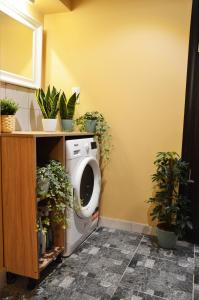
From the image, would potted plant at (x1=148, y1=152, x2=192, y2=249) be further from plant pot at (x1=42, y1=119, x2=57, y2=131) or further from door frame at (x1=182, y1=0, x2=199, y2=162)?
plant pot at (x1=42, y1=119, x2=57, y2=131)

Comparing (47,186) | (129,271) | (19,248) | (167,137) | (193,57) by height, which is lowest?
(129,271)

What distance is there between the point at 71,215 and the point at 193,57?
1665 mm

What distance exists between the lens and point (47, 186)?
5.16 ft

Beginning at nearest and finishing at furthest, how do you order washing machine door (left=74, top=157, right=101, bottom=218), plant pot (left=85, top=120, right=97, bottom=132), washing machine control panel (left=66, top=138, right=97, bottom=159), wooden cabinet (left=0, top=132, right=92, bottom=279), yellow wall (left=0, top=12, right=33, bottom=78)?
wooden cabinet (left=0, top=132, right=92, bottom=279) → washing machine control panel (left=66, top=138, right=97, bottom=159) → yellow wall (left=0, top=12, right=33, bottom=78) → washing machine door (left=74, top=157, right=101, bottom=218) → plant pot (left=85, top=120, right=97, bottom=132)

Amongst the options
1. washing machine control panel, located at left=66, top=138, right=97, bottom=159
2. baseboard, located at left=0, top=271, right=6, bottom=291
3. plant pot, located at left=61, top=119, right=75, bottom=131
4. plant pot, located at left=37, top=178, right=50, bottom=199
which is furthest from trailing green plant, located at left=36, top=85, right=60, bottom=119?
baseboard, located at left=0, top=271, right=6, bottom=291

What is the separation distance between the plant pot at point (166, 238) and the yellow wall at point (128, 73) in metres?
0.27

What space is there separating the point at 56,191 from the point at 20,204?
23 centimetres

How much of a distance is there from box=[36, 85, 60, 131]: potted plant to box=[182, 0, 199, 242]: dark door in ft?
3.80

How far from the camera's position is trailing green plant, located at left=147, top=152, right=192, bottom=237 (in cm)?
208

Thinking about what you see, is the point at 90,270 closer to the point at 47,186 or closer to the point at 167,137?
the point at 47,186

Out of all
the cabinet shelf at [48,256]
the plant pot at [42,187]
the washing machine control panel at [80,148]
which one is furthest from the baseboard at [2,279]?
the washing machine control panel at [80,148]

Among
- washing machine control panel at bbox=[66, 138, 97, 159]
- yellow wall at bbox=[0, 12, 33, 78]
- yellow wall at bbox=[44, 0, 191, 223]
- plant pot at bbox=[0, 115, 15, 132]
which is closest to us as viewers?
plant pot at bbox=[0, 115, 15, 132]

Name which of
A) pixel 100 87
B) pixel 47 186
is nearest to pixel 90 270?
pixel 47 186

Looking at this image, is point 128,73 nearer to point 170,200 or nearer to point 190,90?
point 190,90
